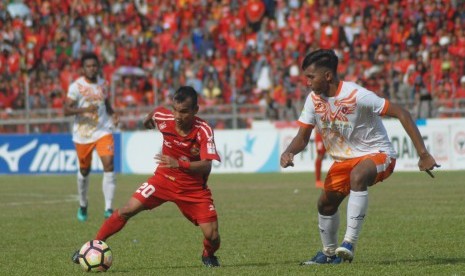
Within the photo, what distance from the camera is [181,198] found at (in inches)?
412

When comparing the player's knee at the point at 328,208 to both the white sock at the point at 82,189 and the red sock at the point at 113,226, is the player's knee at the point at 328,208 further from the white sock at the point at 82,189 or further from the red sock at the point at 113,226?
the white sock at the point at 82,189

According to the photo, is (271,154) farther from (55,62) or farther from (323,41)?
(55,62)

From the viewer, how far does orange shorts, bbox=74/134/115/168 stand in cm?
1728

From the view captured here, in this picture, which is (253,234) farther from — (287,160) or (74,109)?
(74,109)

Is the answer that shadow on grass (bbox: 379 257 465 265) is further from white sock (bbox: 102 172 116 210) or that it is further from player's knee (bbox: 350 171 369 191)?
white sock (bbox: 102 172 116 210)

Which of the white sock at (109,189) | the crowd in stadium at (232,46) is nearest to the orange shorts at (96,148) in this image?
the white sock at (109,189)

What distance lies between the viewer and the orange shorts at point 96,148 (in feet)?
56.7

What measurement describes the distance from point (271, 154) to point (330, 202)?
1956 centimetres

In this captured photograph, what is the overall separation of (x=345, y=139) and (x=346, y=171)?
0.30 metres

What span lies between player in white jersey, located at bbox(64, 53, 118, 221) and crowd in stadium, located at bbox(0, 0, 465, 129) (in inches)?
455

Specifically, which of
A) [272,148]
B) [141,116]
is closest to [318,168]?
[272,148]

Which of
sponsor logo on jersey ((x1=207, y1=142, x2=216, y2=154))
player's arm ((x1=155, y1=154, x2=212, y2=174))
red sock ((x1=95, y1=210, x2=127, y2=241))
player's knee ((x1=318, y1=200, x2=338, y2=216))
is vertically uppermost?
sponsor logo on jersey ((x1=207, y1=142, x2=216, y2=154))

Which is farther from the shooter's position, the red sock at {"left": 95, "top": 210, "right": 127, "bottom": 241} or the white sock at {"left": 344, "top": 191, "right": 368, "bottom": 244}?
the red sock at {"left": 95, "top": 210, "right": 127, "bottom": 241}

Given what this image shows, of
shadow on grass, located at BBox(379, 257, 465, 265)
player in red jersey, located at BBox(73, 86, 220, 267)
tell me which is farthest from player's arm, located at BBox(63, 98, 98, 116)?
shadow on grass, located at BBox(379, 257, 465, 265)
